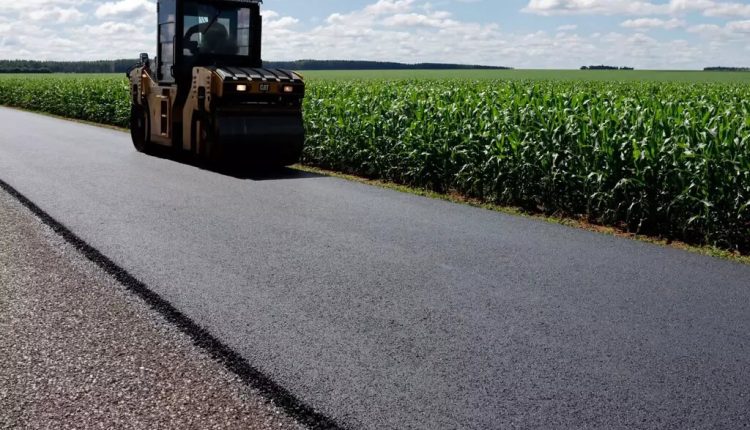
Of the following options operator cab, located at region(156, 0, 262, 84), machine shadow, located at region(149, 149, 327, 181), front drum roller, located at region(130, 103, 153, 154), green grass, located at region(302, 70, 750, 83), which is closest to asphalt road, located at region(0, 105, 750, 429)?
machine shadow, located at region(149, 149, 327, 181)

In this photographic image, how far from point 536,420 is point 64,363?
2.56m

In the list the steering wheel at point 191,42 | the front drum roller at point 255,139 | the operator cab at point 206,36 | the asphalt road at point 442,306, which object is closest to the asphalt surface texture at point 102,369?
the asphalt road at point 442,306

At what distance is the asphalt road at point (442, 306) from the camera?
12.4 feet

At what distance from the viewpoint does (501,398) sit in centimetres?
A: 378

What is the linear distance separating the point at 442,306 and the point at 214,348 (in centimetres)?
169

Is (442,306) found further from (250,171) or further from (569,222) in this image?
(250,171)

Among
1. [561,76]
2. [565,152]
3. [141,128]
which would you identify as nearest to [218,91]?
[141,128]

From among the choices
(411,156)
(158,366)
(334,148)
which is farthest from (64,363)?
(334,148)

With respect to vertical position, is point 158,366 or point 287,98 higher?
point 287,98

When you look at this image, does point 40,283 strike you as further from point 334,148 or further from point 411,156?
point 334,148

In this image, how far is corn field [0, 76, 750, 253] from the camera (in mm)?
8172

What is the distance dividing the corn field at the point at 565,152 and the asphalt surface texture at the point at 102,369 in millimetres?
5861

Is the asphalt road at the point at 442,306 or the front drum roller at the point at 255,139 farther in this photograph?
the front drum roller at the point at 255,139

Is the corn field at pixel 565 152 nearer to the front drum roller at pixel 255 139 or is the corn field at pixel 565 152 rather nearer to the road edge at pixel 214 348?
the front drum roller at pixel 255 139
